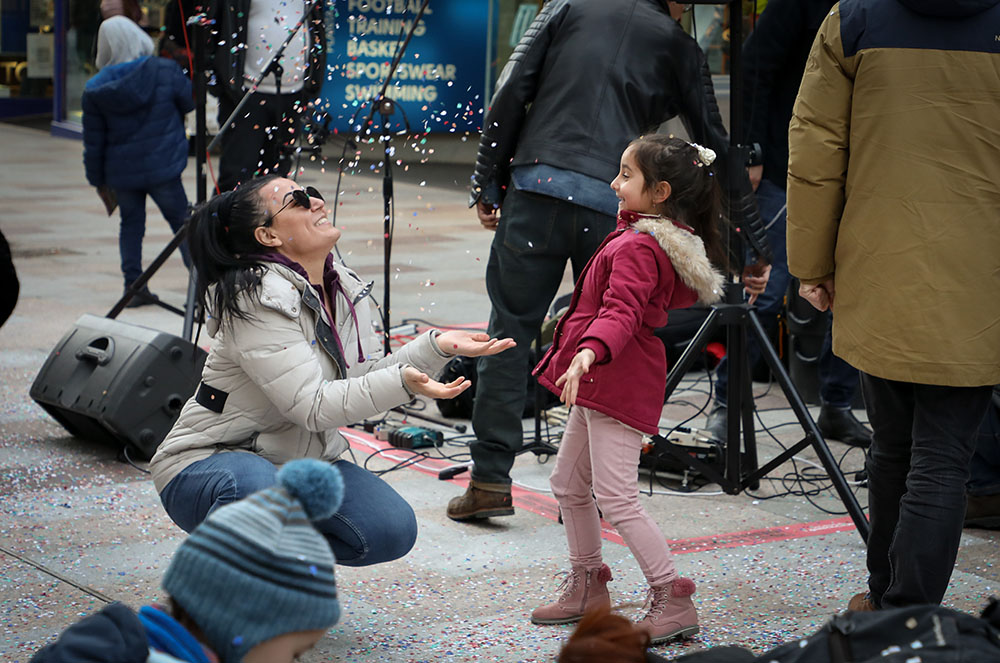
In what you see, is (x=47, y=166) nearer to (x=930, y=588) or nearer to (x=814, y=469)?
(x=814, y=469)

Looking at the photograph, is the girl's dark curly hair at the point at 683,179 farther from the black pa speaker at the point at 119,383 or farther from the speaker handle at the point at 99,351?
the speaker handle at the point at 99,351

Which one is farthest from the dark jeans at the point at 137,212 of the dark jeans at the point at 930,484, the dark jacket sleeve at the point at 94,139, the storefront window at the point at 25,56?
the storefront window at the point at 25,56

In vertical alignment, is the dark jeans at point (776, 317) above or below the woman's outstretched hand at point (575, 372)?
below

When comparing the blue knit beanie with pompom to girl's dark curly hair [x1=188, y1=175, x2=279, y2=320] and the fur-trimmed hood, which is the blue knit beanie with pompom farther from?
the fur-trimmed hood

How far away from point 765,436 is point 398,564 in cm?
233

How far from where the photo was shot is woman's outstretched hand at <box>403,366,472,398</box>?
301cm

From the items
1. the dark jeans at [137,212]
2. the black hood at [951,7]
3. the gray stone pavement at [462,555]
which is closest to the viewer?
the black hood at [951,7]

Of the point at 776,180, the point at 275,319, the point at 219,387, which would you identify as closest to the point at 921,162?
the point at 275,319

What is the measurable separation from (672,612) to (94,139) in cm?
597

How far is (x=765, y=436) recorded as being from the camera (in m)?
5.83

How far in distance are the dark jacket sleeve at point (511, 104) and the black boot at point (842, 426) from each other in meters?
2.11

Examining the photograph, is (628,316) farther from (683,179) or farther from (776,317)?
(776,317)

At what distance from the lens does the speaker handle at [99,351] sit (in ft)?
17.3

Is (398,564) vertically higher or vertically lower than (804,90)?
lower
